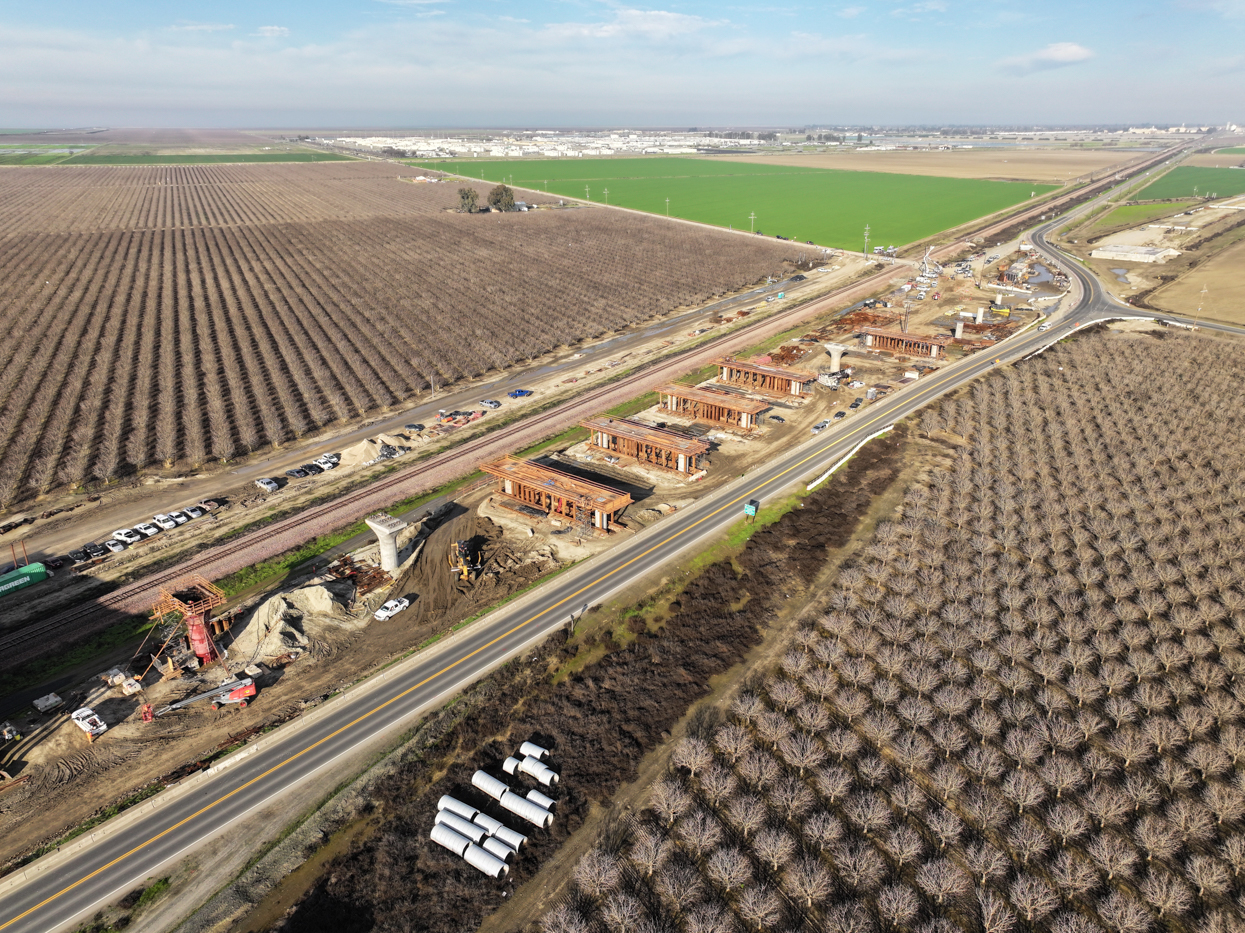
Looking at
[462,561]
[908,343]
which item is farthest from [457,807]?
[908,343]

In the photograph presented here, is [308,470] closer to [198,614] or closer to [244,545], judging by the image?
[244,545]

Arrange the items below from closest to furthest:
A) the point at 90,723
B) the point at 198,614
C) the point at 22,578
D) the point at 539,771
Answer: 1. the point at 539,771
2. the point at 90,723
3. the point at 198,614
4. the point at 22,578

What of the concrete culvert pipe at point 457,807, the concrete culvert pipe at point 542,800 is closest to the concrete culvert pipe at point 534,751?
the concrete culvert pipe at point 542,800

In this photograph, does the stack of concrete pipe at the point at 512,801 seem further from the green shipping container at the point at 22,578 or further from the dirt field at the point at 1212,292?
the dirt field at the point at 1212,292

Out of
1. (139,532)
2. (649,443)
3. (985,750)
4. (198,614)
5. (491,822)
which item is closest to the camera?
(491,822)

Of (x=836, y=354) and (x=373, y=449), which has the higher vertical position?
(x=836, y=354)

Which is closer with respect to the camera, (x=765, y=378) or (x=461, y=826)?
(x=461, y=826)
